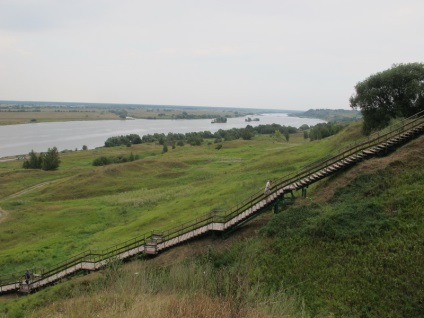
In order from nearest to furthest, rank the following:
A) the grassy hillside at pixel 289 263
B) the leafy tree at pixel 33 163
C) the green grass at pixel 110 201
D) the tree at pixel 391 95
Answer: the grassy hillside at pixel 289 263, the green grass at pixel 110 201, the tree at pixel 391 95, the leafy tree at pixel 33 163

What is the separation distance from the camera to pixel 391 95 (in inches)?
1822

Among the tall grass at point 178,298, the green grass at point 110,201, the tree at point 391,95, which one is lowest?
the green grass at point 110,201

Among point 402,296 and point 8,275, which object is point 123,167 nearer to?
point 8,275

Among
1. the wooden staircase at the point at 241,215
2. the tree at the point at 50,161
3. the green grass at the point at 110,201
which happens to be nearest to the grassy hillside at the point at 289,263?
the green grass at the point at 110,201

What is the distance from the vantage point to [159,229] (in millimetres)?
35156

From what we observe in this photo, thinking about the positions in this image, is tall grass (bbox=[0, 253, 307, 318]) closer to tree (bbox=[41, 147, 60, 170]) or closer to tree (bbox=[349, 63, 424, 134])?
tree (bbox=[349, 63, 424, 134])

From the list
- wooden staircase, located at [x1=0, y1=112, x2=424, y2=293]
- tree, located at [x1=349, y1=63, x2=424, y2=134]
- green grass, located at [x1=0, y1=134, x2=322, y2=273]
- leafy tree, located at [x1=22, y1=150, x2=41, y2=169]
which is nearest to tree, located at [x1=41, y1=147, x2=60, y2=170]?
leafy tree, located at [x1=22, y1=150, x2=41, y2=169]

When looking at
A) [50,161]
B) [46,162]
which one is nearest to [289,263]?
[50,161]

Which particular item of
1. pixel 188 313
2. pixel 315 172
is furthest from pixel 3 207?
pixel 188 313

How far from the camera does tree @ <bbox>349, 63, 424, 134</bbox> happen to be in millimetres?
44250

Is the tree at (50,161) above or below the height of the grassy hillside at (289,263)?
below

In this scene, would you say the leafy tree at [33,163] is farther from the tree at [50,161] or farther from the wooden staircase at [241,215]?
the wooden staircase at [241,215]

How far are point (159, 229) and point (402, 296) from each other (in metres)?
22.9

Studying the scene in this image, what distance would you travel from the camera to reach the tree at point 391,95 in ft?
145
